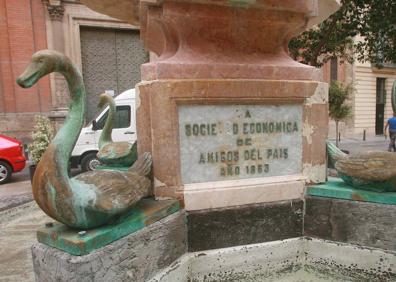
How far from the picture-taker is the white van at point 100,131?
30.4 feet

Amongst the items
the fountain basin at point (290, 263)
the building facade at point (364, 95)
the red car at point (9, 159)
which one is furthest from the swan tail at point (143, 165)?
the building facade at point (364, 95)

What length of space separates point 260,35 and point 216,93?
605 millimetres

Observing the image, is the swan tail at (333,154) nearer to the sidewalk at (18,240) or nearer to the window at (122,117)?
the sidewalk at (18,240)

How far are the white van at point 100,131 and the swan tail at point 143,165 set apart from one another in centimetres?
706

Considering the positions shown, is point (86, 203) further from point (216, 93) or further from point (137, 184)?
point (216, 93)

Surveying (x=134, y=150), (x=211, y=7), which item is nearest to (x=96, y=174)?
(x=134, y=150)

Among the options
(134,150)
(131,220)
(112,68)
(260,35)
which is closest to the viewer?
(131,220)

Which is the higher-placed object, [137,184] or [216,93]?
[216,93]

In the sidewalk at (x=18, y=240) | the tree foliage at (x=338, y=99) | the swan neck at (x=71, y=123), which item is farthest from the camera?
the tree foliage at (x=338, y=99)

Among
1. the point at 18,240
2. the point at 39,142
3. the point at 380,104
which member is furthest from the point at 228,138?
the point at 380,104

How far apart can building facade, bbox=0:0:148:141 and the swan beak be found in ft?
44.4

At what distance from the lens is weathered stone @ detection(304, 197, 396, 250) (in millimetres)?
2338

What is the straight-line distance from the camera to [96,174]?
6.58 ft

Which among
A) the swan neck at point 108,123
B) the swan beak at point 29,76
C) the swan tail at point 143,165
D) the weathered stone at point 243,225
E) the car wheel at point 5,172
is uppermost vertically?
the swan beak at point 29,76
